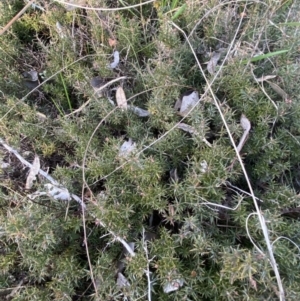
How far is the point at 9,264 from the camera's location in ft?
4.28

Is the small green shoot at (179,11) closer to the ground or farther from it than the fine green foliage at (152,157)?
farther from it

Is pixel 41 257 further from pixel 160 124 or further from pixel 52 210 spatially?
pixel 160 124

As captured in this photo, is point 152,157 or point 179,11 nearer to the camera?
point 152,157

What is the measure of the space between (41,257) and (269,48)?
118 cm

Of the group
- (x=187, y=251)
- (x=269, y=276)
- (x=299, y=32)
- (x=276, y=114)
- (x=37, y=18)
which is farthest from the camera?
(x=37, y=18)

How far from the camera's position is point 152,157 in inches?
52.7

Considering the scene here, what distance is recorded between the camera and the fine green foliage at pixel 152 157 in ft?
4.04

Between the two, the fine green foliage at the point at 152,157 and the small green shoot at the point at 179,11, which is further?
the small green shoot at the point at 179,11

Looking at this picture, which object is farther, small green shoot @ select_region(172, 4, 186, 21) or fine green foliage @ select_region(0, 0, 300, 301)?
small green shoot @ select_region(172, 4, 186, 21)

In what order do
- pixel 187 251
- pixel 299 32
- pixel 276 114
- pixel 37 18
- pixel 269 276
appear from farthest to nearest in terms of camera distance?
1. pixel 37 18
2. pixel 299 32
3. pixel 276 114
4. pixel 187 251
5. pixel 269 276

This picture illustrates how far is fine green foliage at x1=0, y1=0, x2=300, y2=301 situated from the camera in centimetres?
123

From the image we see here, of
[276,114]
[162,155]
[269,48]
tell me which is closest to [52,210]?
[162,155]

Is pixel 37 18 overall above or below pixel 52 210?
above

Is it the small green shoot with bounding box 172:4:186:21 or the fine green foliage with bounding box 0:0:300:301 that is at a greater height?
the small green shoot with bounding box 172:4:186:21
